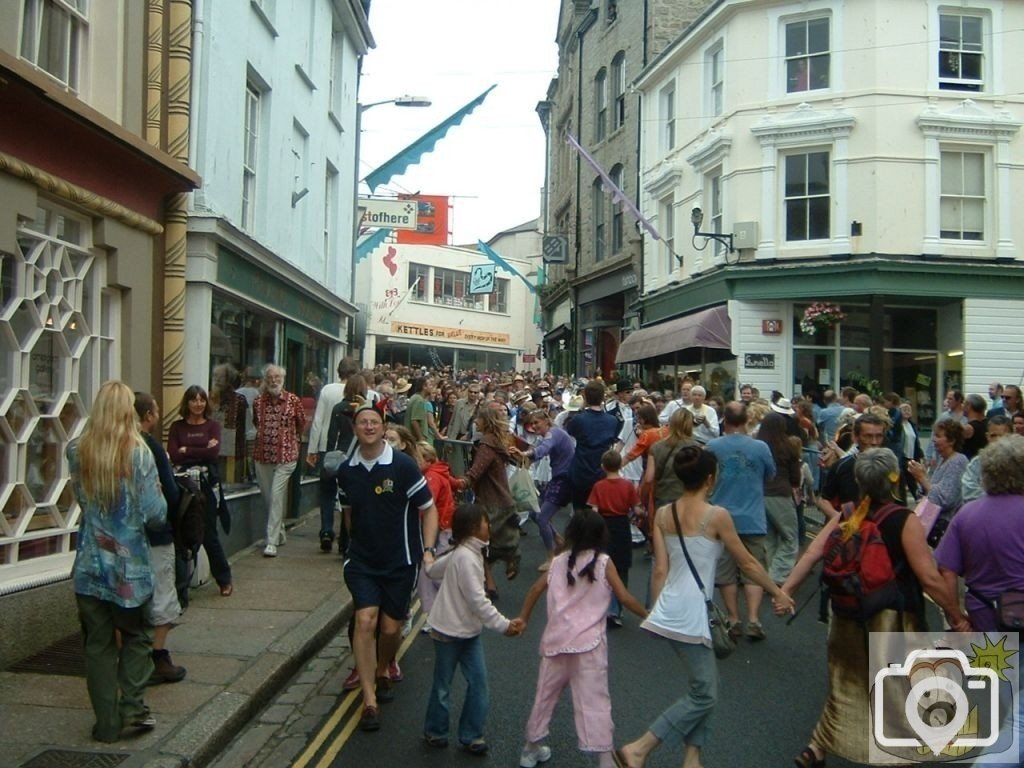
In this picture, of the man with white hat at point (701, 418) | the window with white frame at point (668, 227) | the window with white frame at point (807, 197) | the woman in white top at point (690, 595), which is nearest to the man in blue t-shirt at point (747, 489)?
the woman in white top at point (690, 595)

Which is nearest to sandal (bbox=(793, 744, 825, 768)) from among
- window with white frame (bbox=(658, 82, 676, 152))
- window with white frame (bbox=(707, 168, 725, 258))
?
window with white frame (bbox=(707, 168, 725, 258))

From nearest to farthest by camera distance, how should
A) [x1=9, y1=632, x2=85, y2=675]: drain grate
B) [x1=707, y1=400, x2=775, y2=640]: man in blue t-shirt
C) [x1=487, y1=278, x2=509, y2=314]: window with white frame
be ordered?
[x1=9, y1=632, x2=85, y2=675]: drain grate, [x1=707, y1=400, x2=775, y2=640]: man in blue t-shirt, [x1=487, y1=278, x2=509, y2=314]: window with white frame

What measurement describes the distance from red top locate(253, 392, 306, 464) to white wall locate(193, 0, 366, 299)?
203 cm

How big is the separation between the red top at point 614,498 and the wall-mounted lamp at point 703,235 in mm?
13965

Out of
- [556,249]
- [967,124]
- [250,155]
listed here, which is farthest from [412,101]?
[556,249]

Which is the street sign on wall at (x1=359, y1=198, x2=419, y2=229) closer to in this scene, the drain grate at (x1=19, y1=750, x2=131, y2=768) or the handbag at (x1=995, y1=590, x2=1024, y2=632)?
the drain grate at (x1=19, y1=750, x2=131, y2=768)

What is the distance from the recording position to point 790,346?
21250 millimetres

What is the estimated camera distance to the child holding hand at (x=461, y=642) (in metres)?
5.30

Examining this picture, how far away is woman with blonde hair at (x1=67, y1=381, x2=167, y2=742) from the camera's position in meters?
5.13

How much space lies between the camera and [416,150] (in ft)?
62.4

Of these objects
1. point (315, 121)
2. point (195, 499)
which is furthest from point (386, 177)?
point (195, 499)

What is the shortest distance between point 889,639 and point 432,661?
356 cm

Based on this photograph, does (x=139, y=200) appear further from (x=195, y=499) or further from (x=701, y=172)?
(x=701, y=172)

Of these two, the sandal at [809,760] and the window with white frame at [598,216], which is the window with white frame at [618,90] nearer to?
the window with white frame at [598,216]
